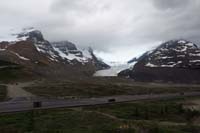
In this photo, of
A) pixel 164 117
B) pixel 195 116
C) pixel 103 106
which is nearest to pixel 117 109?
pixel 103 106

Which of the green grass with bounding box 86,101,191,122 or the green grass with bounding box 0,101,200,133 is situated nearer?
the green grass with bounding box 0,101,200,133

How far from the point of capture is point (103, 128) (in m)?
50.2

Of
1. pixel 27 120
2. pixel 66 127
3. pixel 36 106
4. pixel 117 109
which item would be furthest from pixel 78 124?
pixel 117 109

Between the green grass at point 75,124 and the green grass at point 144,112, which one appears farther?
the green grass at point 144,112

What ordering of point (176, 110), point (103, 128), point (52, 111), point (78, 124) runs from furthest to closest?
point (176, 110) → point (52, 111) → point (78, 124) → point (103, 128)

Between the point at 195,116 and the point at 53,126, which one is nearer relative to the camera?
the point at 53,126

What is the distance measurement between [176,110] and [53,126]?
136ft

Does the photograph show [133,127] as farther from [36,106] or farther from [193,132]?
[36,106]

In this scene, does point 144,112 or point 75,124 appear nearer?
point 75,124

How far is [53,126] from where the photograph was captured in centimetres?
5159

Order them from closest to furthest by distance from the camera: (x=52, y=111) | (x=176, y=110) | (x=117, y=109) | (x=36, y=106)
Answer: (x=52, y=111), (x=36, y=106), (x=117, y=109), (x=176, y=110)

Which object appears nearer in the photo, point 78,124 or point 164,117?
point 78,124

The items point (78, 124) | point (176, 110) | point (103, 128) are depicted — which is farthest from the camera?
point (176, 110)

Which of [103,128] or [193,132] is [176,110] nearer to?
[193,132]
